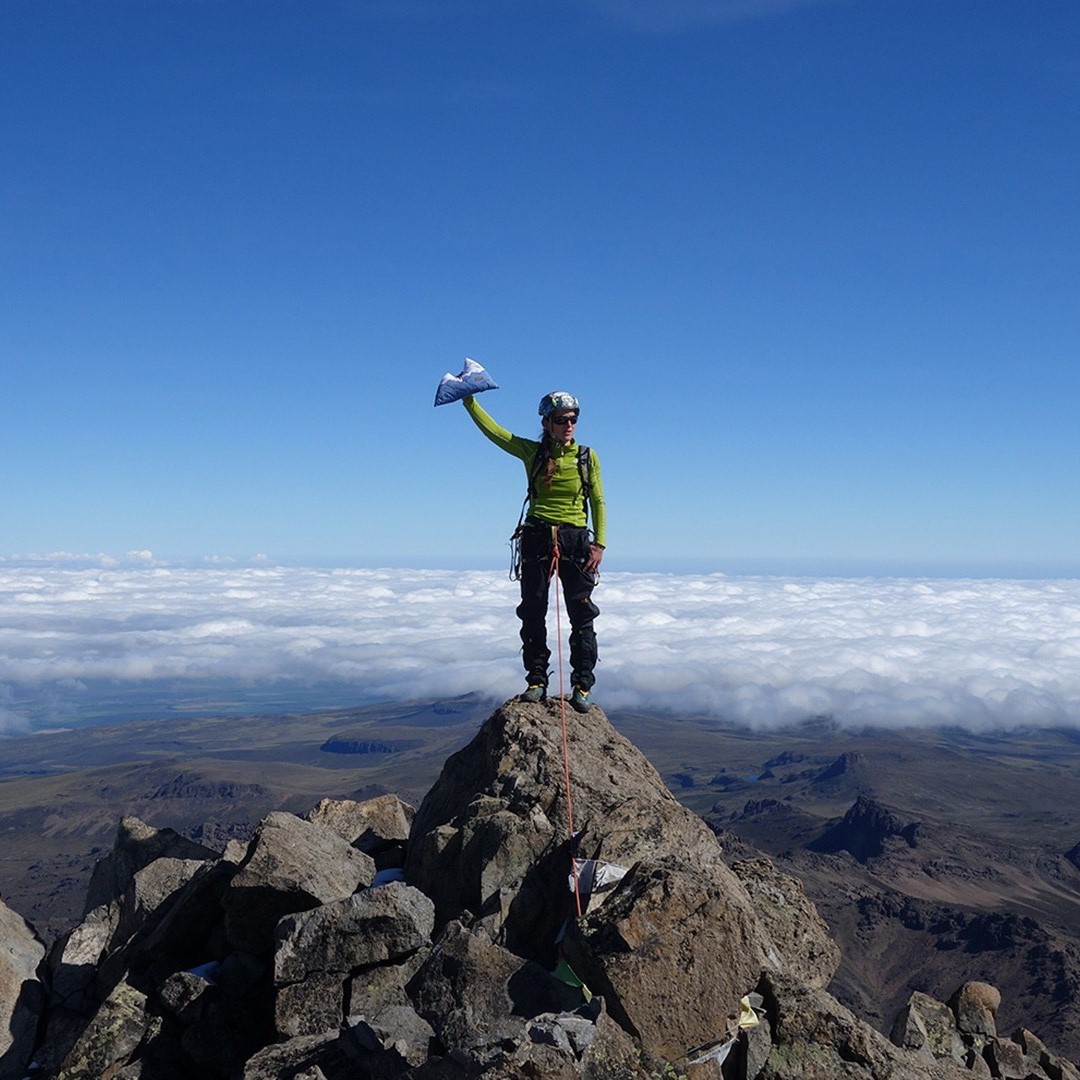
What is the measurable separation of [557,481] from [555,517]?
719 mm

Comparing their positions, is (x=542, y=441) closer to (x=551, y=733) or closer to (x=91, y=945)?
(x=551, y=733)

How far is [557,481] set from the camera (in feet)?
58.9

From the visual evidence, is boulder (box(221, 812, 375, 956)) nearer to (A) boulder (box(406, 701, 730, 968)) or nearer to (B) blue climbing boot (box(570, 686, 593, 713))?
(A) boulder (box(406, 701, 730, 968))

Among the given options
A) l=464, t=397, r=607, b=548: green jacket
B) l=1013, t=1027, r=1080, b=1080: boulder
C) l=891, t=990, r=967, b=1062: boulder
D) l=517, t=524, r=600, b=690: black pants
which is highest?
l=464, t=397, r=607, b=548: green jacket

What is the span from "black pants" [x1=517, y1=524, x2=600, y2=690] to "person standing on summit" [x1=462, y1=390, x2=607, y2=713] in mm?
20

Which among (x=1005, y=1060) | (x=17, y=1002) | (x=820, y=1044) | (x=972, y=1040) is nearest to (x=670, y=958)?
(x=820, y=1044)

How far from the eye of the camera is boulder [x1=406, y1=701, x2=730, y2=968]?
1307 cm

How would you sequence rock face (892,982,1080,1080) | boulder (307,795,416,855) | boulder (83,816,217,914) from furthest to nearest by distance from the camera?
boulder (307,795,416,855) < rock face (892,982,1080,1080) < boulder (83,816,217,914)

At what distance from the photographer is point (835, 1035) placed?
11102 millimetres

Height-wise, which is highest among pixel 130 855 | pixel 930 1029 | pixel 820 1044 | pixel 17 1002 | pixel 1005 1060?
pixel 130 855

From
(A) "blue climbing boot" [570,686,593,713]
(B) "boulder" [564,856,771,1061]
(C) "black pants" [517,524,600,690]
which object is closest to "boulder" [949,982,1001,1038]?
(A) "blue climbing boot" [570,686,593,713]

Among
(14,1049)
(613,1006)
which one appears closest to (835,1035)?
(613,1006)

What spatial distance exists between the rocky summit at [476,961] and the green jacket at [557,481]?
14.1ft

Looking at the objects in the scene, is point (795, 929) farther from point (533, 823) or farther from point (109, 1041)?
point (109, 1041)
